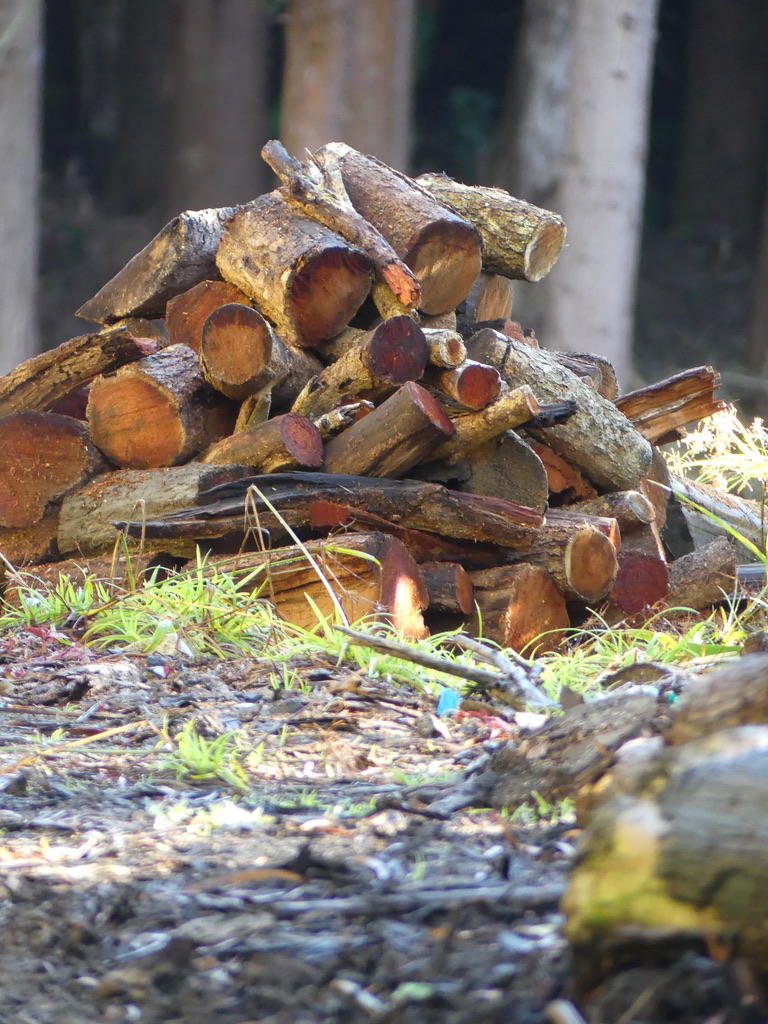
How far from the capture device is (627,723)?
144 cm

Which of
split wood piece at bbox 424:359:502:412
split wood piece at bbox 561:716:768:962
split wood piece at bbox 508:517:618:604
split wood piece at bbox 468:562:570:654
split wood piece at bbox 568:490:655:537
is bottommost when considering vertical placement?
split wood piece at bbox 468:562:570:654

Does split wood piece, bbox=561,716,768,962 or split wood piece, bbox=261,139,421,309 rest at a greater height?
split wood piece, bbox=261,139,421,309

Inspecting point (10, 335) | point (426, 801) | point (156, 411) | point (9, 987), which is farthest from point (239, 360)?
point (10, 335)

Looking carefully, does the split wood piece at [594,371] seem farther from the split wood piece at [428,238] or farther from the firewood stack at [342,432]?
the split wood piece at [428,238]

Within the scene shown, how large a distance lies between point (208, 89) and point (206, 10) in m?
0.82

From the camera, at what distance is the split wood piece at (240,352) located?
299 cm

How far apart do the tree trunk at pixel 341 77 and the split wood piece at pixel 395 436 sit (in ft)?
18.6

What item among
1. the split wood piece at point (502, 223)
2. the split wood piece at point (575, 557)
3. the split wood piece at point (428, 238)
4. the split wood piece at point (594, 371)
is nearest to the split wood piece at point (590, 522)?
the split wood piece at point (575, 557)

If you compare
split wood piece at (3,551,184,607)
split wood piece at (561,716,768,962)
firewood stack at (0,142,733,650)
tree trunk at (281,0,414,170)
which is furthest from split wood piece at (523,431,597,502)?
tree trunk at (281,0,414,170)

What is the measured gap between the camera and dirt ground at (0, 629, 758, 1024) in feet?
3.00

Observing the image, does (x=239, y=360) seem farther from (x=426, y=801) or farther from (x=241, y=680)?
(x=426, y=801)

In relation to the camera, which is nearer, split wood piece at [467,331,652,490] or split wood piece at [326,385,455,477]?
split wood piece at [326,385,455,477]

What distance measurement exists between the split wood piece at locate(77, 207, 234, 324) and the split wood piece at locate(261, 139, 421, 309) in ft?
0.85

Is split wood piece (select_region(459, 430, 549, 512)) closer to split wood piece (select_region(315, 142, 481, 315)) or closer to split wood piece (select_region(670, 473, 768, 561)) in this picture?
split wood piece (select_region(315, 142, 481, 315))
